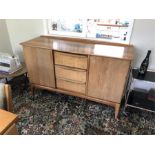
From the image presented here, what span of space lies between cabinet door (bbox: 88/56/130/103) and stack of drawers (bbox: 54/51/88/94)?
0.09 meters

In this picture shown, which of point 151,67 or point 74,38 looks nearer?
point 151,67

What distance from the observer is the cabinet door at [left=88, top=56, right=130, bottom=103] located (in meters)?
1.59

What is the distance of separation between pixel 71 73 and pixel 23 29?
122 centimetres

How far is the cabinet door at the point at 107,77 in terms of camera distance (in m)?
1.59

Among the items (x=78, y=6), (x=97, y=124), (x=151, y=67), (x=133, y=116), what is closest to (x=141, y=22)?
(x=151, y=67)

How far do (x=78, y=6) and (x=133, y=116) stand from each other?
193cm

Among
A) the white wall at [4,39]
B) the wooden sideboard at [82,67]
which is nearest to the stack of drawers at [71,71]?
the wooden sideboard at [82,67]

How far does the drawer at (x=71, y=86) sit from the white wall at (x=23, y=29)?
89cm

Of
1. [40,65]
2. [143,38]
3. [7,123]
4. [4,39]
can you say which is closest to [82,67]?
[40,65]

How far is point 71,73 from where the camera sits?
6.05 feet

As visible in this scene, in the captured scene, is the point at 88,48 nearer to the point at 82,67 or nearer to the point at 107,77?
the point at 82,67

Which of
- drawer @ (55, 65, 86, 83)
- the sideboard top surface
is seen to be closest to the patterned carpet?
drawer @ (55, 65, 86, 83)
